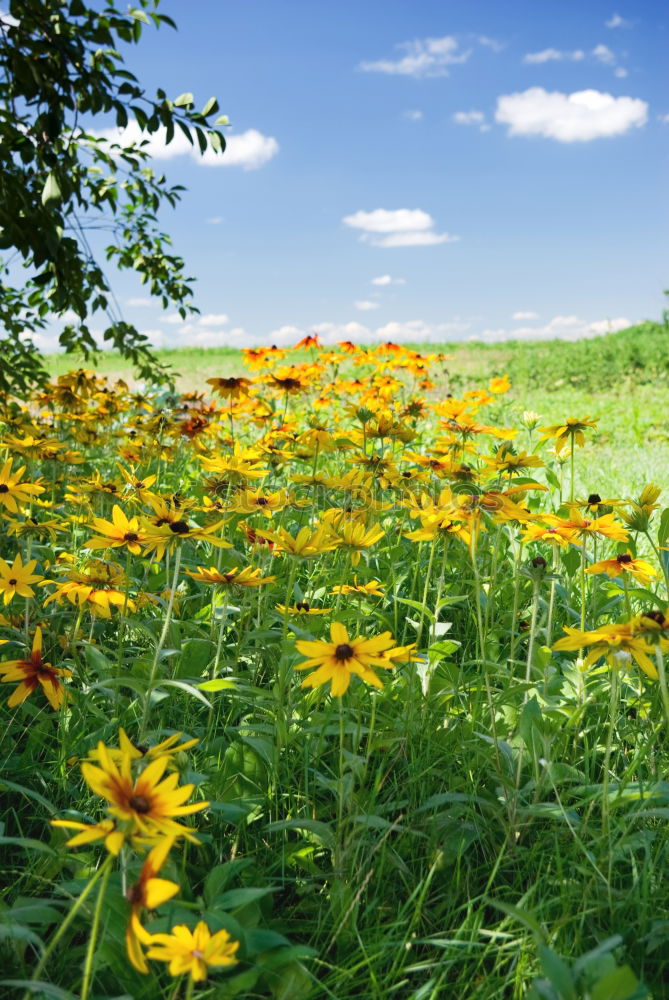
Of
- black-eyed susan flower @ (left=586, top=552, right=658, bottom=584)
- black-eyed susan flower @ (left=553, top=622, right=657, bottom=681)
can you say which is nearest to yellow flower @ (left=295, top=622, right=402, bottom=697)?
black-eyed susan flower @ (left=553, top=622, right=657, bottom=681)

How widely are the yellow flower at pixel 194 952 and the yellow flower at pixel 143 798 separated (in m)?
0.10

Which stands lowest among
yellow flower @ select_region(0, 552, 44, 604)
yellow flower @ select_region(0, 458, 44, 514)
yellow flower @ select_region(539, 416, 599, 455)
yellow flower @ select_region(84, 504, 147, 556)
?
yellow flower @ select_region(0, 552, 44, 604)

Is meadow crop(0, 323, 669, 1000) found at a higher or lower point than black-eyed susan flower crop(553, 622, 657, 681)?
lower

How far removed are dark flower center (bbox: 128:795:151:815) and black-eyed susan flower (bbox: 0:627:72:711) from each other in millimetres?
572

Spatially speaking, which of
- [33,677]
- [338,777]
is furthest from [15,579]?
[338,777]

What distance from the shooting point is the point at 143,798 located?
699 millimetres

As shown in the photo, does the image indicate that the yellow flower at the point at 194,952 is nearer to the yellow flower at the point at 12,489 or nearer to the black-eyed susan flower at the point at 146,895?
the black-eyed susan flower at the point at 146,895

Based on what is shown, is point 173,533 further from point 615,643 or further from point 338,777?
point 615,643

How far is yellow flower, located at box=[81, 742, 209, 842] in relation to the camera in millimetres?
667

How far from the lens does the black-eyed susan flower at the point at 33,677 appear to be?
1.21m

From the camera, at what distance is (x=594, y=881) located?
1.09 metres

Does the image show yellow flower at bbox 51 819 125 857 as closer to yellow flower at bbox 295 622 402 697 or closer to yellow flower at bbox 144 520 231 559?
yellow flower at bbox 295 622 402 697

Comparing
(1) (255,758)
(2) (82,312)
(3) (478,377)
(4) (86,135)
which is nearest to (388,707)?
(1) (255,758)

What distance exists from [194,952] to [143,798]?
15 centimetres
